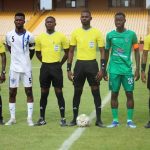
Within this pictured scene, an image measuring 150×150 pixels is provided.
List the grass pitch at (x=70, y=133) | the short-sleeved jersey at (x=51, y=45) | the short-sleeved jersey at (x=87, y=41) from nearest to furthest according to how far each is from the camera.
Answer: the grass pitch at (x=70, y=133) < the short-sleeved jersey at (x=87, y=41) < the short-sleeved jersey at (x=51, y=45)

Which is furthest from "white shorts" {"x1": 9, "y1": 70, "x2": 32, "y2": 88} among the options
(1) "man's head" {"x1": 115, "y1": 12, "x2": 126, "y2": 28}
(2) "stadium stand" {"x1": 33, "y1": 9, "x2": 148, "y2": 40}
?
(2) "stadium stand" {"x1": 33, "y1": 9, "x2": 148, "y2": 40}

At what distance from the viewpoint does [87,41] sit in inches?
372

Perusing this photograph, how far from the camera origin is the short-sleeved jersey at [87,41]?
9.46 m

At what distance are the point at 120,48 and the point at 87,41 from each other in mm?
668

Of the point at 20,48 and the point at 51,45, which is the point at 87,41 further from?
the point at 20,48

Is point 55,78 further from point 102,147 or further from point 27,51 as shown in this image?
point 102,147

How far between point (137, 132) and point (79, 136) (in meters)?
1.13

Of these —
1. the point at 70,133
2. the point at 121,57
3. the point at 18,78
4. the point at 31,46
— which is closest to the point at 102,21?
the point at 31,46

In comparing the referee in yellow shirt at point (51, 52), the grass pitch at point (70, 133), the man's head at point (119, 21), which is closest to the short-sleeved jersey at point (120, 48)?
the man's head at point (119, 21)

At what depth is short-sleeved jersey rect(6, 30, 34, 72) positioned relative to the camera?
376 inches

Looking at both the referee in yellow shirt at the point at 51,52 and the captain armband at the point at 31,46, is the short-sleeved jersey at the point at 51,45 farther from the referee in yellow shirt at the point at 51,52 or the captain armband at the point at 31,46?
the captain armband at the point at 31,46

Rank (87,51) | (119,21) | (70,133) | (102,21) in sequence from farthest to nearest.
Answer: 1. (102,21)
2. (87,51)
3. (119,21)
4. (70,133)

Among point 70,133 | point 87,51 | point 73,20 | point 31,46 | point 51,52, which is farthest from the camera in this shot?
point 73,20

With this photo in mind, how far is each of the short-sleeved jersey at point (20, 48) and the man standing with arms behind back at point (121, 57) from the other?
5.25ft
